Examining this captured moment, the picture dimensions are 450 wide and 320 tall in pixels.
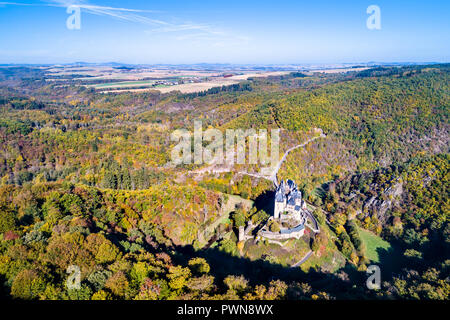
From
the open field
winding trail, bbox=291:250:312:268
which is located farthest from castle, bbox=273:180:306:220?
the open field

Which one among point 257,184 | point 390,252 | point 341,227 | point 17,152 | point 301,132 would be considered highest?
point 301,132

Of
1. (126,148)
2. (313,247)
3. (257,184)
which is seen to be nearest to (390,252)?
(313,247)

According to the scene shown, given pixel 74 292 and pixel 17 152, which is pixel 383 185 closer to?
pixel 74 292

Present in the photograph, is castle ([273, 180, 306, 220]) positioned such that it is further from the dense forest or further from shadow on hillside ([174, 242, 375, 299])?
shadow on hillside ([174, 242, 375, 299])

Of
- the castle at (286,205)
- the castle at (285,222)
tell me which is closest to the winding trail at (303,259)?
the castle at (285,222)

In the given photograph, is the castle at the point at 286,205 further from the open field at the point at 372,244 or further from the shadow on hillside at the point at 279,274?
the open field at the point at 372,244

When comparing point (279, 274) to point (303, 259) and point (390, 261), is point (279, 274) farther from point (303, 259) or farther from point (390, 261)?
point (390, 261)
